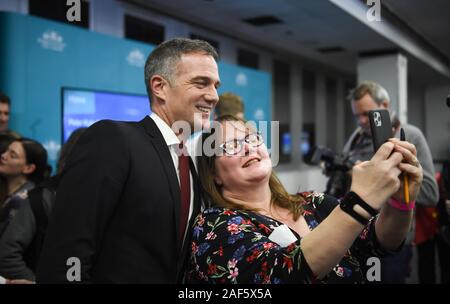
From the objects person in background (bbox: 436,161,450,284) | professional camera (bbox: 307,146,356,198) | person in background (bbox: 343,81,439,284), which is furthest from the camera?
person in background (bbox: 436,161,450,284)

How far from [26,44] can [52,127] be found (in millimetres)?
766

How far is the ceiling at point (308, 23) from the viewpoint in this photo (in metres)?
5.48

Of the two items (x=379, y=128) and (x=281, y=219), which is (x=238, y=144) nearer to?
(x=281, y=219)

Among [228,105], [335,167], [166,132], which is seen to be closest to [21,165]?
[228,105]

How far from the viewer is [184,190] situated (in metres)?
1.17

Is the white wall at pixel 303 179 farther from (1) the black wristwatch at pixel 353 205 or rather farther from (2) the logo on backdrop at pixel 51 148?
(1) the black wristwatch at pixel 353 205

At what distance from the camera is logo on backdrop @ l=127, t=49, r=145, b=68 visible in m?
4.67

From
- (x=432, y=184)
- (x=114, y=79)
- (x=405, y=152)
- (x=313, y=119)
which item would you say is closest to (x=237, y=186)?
(x=405, y=152)

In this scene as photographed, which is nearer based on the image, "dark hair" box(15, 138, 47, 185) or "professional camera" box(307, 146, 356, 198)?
"dark hair" box(15, 138, 47, 185)

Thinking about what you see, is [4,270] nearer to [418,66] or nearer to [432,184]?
[432,184]

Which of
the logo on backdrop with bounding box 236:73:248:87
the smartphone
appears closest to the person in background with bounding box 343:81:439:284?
the smartphone

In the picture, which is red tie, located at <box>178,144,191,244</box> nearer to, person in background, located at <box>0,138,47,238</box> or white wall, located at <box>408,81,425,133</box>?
person in background, located at <box>0,138,47,238</box>

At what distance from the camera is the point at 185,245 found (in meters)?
1.15

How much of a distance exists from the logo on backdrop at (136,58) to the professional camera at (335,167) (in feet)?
9.04
